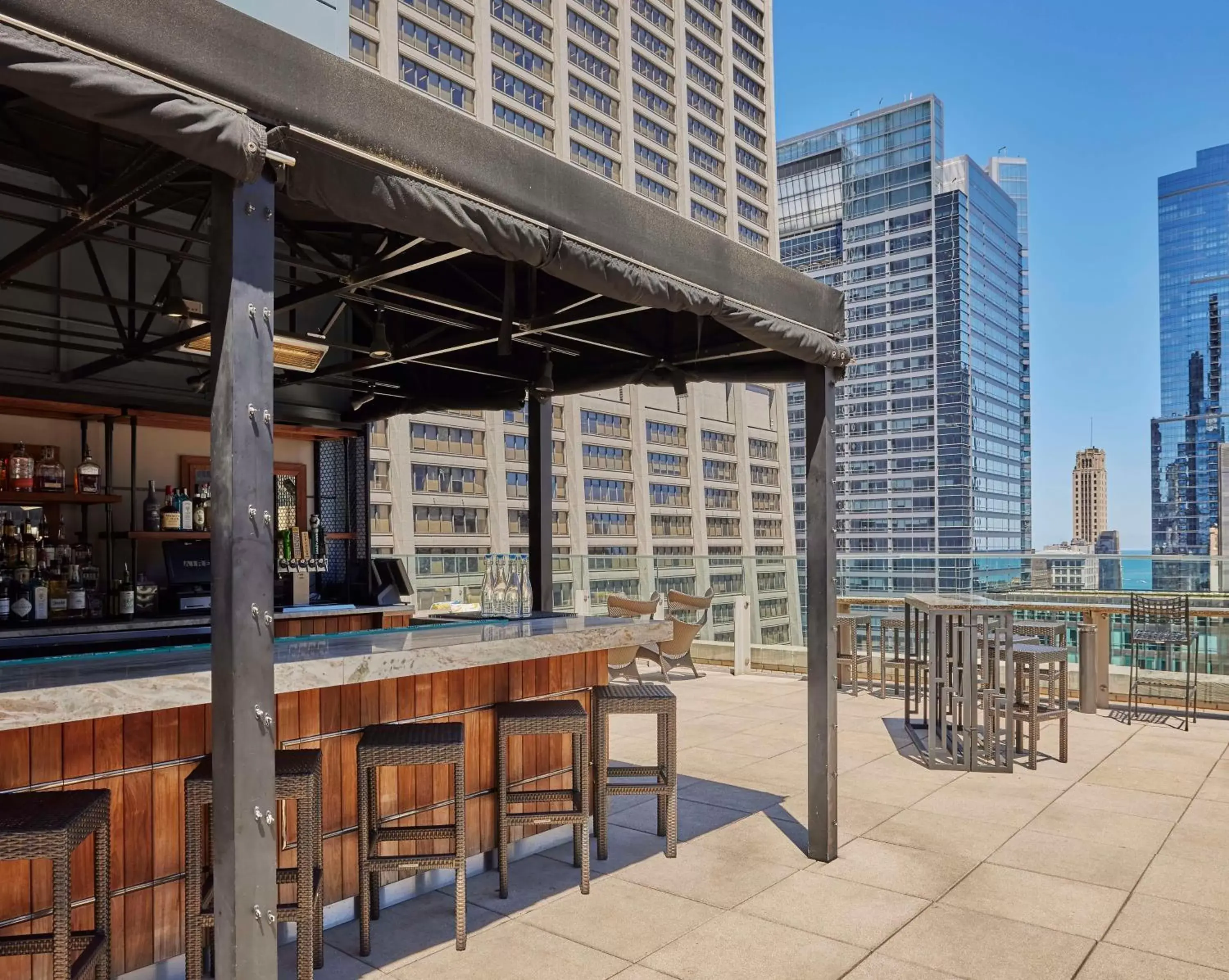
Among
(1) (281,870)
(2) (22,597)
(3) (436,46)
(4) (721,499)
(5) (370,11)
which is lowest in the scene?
(1) (281,870)

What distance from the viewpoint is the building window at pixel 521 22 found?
51312mm

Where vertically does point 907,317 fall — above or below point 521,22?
below

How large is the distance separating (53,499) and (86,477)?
0.30 m

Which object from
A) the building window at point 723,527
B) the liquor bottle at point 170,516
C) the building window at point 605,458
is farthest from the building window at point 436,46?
the liquor bottle at point 170,516

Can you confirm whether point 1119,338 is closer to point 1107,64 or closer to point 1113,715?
point 1107,64

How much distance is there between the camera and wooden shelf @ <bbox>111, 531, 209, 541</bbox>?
5562 mm

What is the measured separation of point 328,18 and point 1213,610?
958cm

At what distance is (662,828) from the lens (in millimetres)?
4293

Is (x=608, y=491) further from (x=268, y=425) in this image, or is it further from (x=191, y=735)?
(x=268, y=425)

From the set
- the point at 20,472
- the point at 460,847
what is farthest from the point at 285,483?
the point at 460,847

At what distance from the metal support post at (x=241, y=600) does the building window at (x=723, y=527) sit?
64.0 metres

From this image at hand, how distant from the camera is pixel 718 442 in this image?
67312mm

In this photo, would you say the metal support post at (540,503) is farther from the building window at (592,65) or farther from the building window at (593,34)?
the building window at (593,34)

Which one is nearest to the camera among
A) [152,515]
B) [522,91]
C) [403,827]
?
[403,827]
